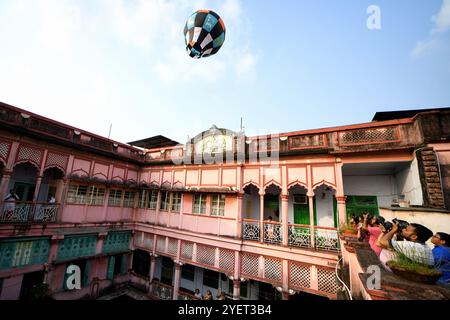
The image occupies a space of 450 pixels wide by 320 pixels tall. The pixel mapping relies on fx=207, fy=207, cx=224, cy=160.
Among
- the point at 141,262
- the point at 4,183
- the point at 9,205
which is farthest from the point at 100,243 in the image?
the point at 4,183

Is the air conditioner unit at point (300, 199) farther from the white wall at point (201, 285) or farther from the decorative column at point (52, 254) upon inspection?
the decorative column at point (52, 254)

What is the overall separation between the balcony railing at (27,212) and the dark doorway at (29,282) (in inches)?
111

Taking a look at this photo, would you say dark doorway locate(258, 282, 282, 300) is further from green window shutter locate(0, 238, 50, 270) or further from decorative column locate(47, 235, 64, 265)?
green window shutter locate(0, 238, 50, 270)

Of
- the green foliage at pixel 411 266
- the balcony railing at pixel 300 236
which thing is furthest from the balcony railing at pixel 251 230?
the green foliage at pixel 411 266

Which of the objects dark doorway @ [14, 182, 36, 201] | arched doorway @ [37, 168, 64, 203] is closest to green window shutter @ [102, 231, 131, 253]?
arched doorway @ [37, 168, 64, 203]

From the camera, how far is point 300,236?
9.06 meters

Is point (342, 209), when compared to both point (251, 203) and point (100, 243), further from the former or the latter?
point (100, 243)

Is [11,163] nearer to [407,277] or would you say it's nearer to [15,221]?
[15,221]

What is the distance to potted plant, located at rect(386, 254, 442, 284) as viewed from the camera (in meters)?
2.77

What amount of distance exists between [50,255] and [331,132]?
1468cm

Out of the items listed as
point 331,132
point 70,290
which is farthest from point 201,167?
point 70,290
